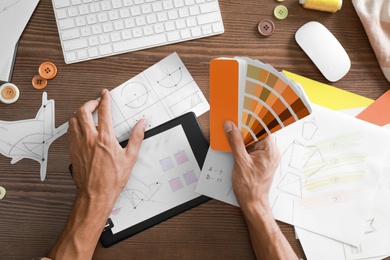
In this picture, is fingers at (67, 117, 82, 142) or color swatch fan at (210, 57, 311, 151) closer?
color swatch fan at (210, 57, 311, 151)

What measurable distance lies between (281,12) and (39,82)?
54 cm

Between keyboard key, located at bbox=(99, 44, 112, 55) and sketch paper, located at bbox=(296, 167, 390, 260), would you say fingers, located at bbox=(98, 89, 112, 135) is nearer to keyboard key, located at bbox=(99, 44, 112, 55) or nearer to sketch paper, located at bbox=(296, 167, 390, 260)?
keyboard key, located at bbox=(99, 44, 112, 55)

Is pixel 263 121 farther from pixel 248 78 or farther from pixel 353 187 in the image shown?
pixel 353 187

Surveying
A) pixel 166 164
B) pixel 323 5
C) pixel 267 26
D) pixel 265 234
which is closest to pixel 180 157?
pixel 166 164

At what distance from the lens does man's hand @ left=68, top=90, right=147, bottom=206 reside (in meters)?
0.85

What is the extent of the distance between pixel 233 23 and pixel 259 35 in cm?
6

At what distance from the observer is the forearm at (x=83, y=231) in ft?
2.76

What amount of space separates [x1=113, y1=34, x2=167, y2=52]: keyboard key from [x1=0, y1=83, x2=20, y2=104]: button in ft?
0.75

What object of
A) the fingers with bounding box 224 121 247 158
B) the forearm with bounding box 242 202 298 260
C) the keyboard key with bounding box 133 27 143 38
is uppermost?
the keyboard key with bounding box 133 27 143 38

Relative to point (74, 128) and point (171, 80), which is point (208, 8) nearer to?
point (171, 80)

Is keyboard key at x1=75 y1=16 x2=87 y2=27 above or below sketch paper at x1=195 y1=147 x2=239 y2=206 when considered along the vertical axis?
above

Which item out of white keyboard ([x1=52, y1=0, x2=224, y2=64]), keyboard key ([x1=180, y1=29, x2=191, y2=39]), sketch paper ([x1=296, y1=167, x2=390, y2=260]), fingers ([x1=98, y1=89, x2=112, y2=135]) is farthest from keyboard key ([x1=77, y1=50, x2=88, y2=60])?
sketch paper ([x1=296, y1=167, x2=390, y2=260])

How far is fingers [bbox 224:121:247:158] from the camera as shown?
0.83 meters

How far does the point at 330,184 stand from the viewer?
0.87 meters
